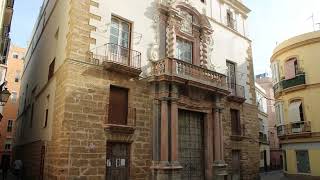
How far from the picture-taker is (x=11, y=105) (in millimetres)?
40000

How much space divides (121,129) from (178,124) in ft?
11.0

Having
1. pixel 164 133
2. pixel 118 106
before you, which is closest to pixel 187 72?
pixel 164 133

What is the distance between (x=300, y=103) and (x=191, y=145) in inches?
449

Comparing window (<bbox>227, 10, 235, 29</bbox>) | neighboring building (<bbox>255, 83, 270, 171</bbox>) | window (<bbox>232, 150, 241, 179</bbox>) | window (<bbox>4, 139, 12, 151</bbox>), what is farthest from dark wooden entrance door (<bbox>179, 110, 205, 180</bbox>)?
window (<bbox>4, 139, 12, 151</bbox>)

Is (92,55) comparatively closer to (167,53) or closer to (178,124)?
(167,53)

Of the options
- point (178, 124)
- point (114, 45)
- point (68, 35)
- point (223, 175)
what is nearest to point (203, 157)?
A: point (223, 175)

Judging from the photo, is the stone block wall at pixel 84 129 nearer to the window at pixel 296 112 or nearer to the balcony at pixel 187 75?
the balcony at pixel 187 75

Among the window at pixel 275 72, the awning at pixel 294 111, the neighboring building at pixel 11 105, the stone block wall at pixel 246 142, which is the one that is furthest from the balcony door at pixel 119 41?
the neighboring building at pixel 11 105

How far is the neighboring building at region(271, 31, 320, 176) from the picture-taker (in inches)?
826

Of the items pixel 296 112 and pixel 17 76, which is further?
pixel 17 76

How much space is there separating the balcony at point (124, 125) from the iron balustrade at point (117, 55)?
6.16ft

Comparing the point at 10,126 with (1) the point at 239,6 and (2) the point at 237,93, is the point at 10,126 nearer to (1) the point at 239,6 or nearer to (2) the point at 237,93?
(2) the point at 237,93

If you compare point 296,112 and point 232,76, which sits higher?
point 232,76

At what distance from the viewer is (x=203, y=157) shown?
1518 cm
